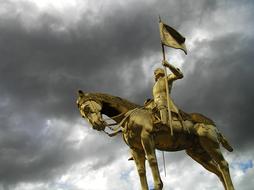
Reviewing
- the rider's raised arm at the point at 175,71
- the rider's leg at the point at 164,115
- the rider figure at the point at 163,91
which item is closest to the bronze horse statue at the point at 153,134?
the rider's leg at the point at 164,115

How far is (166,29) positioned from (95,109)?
3815 millimetres

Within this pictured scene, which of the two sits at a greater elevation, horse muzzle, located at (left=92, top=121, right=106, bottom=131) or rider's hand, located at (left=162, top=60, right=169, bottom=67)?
rider's hand, located at (left=162, top=60, right=169, bottom=67)

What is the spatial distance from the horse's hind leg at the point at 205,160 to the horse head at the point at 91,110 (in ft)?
10.6

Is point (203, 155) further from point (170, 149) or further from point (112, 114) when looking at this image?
point (112, 114)

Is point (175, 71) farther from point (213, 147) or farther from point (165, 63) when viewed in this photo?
point (213, 147)

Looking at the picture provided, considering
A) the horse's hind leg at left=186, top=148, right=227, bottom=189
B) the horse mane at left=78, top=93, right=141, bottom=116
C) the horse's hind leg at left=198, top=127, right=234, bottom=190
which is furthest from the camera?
the horse's hind leg at left=186, top=148, right=227, bottom=189

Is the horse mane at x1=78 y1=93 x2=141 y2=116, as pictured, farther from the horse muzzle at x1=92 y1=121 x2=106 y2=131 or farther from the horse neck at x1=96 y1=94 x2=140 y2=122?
the horse muzzle at x1=92 y1=121 x2=106 y2=131

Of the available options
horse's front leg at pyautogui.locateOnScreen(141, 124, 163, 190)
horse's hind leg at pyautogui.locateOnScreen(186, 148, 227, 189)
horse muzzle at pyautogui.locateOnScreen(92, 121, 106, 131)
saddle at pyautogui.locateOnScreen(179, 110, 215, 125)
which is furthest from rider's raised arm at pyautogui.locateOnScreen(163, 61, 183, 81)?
horse muzzle at pyautogui.locateOnScreen(92, 121, 106, 131)

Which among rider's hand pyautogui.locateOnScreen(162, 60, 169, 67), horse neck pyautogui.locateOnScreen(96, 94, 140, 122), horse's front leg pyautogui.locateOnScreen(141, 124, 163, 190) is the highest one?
rider's hand pyautogui.locateOnScreen(162, 60, 169, 67)

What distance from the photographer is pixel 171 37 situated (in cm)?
1482

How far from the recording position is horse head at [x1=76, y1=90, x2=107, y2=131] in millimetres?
12695

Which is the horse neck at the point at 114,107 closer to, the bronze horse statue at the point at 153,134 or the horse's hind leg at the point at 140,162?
the bronze horse statue at the point at 153,134

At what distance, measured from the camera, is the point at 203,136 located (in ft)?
45.7

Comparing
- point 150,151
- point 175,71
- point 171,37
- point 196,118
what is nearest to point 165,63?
point 175,71
